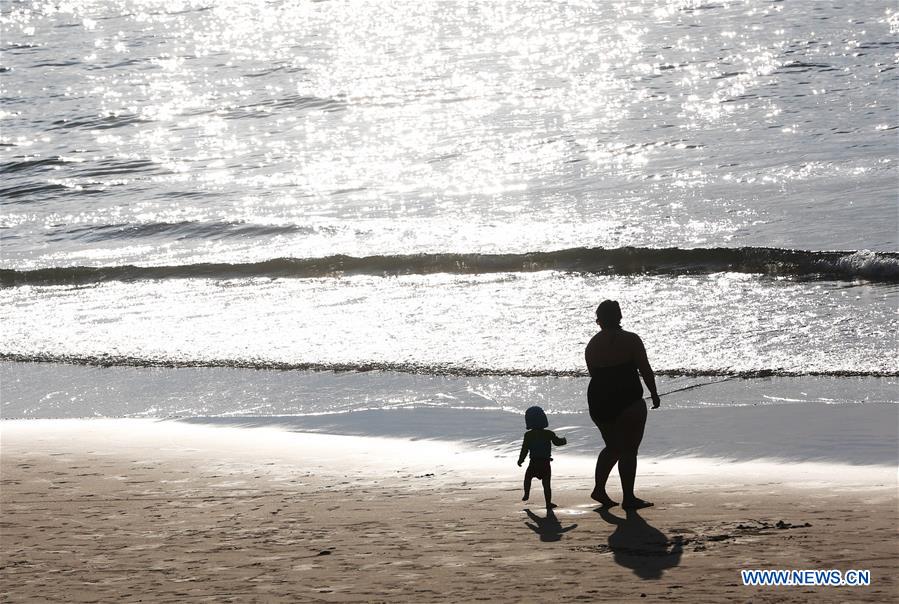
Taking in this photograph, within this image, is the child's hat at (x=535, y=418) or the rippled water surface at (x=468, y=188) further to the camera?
the rippled water surface at (x=468, y=188)

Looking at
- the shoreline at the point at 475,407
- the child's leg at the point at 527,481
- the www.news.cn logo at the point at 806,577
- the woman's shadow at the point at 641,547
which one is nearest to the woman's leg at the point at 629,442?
the woman's shadow at the point at 641,547

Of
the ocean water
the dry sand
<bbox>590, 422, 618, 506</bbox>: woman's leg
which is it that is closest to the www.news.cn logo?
the dry sand

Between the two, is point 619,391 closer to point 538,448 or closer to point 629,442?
point 629,442

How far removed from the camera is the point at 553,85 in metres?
31.0

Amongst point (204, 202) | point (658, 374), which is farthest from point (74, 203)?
point (658, 374)

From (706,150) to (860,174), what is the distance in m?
3.87

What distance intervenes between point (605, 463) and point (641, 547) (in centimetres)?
85

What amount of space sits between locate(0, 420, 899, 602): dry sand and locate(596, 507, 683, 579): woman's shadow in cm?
1

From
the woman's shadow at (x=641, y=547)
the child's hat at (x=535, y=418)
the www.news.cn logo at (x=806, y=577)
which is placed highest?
the child's hat at (x=535, y=418)

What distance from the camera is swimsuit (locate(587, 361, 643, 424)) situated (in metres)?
6.43

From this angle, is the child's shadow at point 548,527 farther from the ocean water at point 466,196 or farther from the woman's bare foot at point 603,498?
the ocean water at point 466,196

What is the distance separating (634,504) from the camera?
6477mm

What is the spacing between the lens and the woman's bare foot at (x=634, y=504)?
6.46 m

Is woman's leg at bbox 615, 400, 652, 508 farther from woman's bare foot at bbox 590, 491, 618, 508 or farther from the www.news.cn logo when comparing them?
the www.news.cn logo
